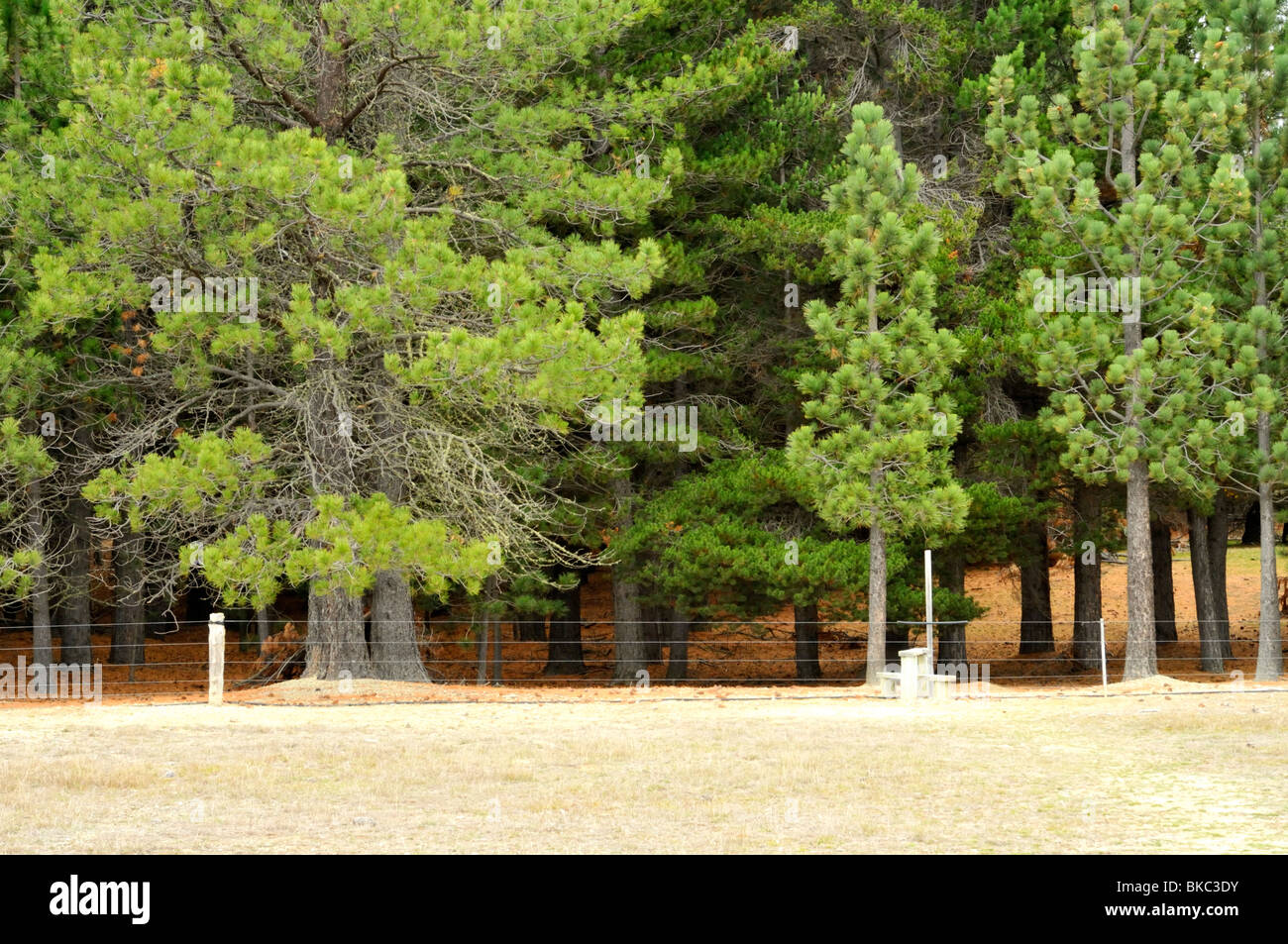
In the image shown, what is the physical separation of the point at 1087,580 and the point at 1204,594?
1.97 metres

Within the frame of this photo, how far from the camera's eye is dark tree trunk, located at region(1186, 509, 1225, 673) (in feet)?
77.2

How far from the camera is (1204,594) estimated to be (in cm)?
2430

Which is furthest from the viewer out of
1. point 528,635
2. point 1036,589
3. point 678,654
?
point 528,635

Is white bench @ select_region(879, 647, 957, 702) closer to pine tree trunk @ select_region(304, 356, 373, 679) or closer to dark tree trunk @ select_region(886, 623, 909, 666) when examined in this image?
dark tree trunk @ select_region(886, 623, 909, 666)

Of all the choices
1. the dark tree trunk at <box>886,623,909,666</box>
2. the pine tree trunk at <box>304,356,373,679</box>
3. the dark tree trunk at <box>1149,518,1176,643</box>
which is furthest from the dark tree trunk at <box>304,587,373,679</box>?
the dark tree trunk at <box>1149,518,1176,643</box>

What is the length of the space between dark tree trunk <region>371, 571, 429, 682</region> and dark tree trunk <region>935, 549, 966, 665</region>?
327 inches

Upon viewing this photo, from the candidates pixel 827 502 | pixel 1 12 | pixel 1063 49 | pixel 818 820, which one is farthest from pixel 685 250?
pixel 818 820

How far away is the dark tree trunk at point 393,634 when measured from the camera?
18375 millimetres

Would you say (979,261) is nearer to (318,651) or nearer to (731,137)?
(731,137)

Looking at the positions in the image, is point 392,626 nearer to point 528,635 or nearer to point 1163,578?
point 528,635

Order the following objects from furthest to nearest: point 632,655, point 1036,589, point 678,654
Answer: point 1036,589, point 678,654, point 632,655

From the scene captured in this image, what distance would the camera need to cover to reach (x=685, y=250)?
21.0 meters

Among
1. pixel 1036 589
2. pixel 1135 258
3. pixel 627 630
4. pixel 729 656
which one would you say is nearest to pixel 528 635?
pixel 729 656

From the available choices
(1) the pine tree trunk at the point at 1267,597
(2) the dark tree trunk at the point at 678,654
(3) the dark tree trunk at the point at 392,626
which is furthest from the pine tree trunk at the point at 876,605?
(3) the dark tree trunk at the point at 392,626
